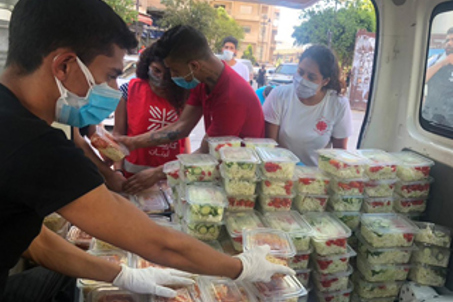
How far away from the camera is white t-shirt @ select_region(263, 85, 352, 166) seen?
288cm

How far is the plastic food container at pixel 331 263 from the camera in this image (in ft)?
6.89

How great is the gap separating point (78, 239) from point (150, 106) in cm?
135

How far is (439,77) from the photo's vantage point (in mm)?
2605

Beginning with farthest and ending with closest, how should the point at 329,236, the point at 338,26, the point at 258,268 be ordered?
the point at 338,26 → the point at 329,236 → the point at 258,268

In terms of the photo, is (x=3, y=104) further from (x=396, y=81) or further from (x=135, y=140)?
(x=396, y=81)

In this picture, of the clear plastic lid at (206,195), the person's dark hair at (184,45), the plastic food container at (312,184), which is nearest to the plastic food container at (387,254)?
the plastic food container at (312,184)

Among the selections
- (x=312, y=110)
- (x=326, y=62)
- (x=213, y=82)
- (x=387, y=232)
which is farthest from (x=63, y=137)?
(x=326, y=62)

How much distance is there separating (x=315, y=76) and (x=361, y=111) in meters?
12.2

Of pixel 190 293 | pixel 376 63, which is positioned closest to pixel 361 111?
pixel 376 63

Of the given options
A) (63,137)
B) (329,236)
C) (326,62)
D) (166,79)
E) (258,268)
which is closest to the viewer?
(63,137)

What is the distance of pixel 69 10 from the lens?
125cm

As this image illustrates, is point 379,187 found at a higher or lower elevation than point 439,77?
lower

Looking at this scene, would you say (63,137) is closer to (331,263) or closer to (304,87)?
(331,263)

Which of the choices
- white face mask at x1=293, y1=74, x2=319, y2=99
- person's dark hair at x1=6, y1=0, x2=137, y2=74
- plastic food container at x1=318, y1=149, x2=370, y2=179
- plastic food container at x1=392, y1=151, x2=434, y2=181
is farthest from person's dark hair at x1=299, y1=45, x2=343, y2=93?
person's dark hair at x1=6, y1=0, x2=137, y2=74
